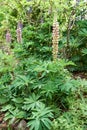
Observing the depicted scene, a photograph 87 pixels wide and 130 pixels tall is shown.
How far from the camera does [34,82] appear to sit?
4.04 meters

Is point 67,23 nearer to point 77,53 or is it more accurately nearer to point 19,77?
point 77,53

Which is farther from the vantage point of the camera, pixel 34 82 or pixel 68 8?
pixel 68 8

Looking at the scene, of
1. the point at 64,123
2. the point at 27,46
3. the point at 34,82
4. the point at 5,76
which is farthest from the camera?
the point at 27,46

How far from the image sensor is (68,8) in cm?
520

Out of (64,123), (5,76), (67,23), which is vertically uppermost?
(67,23)

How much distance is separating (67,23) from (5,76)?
1.61m

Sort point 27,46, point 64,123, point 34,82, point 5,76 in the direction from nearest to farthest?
point 64,123
point 34,82
point 5,76
point 27,46

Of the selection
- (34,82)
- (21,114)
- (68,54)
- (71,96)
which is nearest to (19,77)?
(34,82)

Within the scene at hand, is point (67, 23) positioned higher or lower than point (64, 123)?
higher

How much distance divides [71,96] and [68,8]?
1660mm

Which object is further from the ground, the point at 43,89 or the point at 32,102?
the point at 43,89

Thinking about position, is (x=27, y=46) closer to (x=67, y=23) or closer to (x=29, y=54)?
(x=29, y=54)

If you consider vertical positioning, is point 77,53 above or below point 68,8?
below

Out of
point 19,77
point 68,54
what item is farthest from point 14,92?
point 68,54
